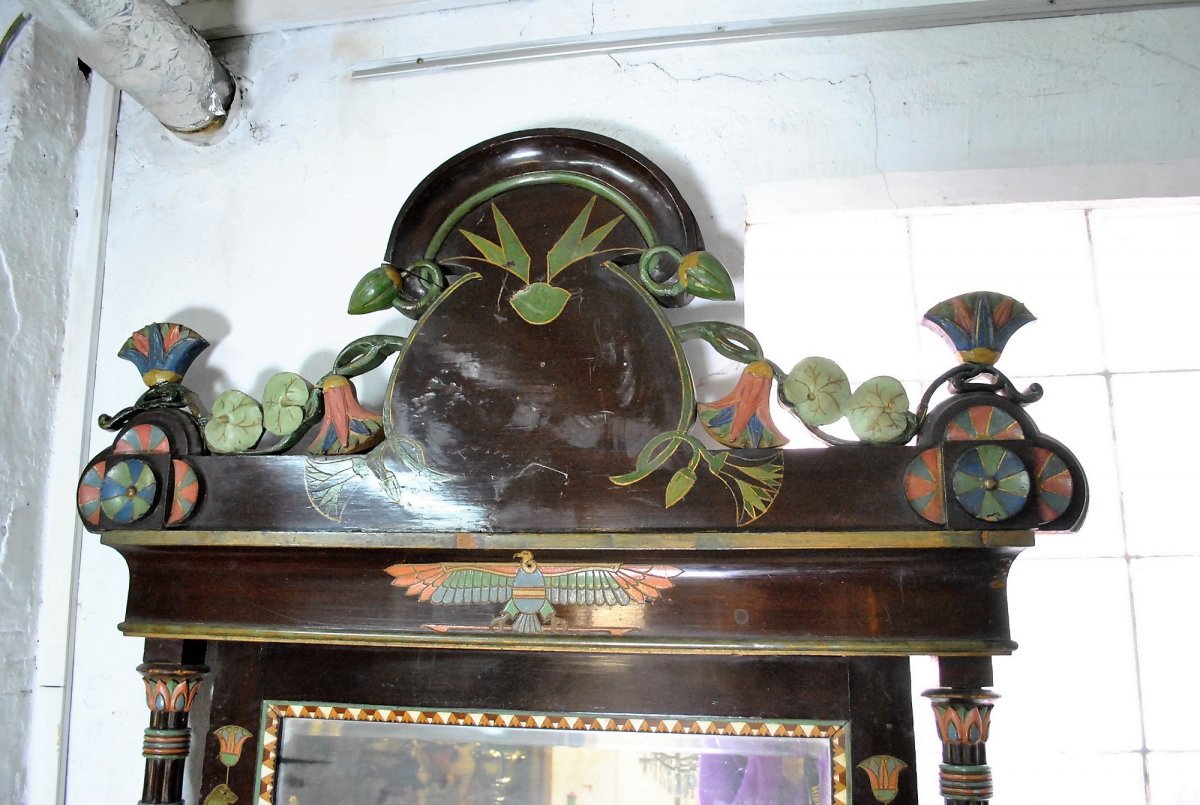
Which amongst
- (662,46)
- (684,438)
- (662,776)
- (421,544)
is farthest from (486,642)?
(662,46)

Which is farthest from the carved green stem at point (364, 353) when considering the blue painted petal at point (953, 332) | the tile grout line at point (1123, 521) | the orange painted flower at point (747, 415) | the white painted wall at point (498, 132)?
the tile grout line at point (1123, 521)

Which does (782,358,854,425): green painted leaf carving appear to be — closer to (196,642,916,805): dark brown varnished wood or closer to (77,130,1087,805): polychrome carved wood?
(77,130,1087,805): polychrome carved wood

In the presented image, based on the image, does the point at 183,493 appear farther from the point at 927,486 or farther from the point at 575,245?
the point at 927,486

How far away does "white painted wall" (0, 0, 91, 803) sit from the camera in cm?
183

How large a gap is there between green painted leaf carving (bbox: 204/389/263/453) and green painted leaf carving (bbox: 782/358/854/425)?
0.86 meters

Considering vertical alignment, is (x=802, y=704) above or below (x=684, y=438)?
below

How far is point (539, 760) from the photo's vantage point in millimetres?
1553

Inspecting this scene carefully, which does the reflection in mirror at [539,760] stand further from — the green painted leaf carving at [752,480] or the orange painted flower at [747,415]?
the orange painted flower at [747,415]

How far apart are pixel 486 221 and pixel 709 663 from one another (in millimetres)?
812

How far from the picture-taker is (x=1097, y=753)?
1.69 metres

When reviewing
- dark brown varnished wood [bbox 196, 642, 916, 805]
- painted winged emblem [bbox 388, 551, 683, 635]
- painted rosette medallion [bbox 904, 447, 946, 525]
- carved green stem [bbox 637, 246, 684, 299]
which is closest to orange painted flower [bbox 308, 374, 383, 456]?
painted winged emblem [bbox 388, 551, 683, 635]

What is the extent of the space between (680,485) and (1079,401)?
0.82m

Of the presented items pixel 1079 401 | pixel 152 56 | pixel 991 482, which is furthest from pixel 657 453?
pixel 152 56

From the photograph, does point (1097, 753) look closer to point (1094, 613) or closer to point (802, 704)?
point (1094, 613)
